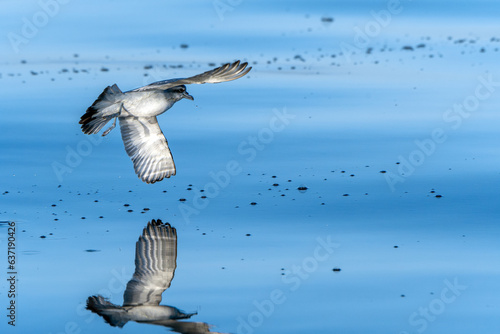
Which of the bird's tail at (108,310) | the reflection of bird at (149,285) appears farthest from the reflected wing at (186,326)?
the bird's tail at (108,310)

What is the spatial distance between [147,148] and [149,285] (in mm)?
2206

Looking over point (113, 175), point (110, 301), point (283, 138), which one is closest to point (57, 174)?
point (113, 175)

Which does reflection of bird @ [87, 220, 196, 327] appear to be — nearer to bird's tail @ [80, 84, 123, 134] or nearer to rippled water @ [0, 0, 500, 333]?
rippled water @ [0, 0, 500, 333]

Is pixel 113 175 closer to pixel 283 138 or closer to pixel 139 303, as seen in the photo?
pixel 283 138

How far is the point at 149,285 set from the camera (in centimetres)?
714

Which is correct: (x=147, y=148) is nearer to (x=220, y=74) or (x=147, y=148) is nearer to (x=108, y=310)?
(x=220, y=74)

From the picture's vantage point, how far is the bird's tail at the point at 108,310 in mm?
6520

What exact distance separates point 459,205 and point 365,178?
3.60 feet

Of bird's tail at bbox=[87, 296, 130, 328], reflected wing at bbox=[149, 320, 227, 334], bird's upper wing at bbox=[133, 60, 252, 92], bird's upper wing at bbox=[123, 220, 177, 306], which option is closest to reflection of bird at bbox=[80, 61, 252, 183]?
bird's upper wing at bbox=[133, 60, 252, 92]

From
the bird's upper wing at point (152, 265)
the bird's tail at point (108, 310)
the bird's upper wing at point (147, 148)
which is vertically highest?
the bird's upper wing at point (147, 148)

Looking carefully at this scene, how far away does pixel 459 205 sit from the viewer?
915 cm

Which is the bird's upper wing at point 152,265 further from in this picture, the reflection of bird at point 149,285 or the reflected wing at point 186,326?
the reflected wing at point 186,326

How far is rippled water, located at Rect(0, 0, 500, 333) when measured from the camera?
6.95 m

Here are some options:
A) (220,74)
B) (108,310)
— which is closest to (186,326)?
(108,310)
